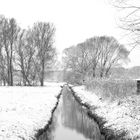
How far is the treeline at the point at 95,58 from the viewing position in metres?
56.0

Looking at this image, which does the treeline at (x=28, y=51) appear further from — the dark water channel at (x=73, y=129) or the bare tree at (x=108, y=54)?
the dark water channel at (x=73, y=129)

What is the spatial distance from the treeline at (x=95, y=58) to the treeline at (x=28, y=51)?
12.9 meters

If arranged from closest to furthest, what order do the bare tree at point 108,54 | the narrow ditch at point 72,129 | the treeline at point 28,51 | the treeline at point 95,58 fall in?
1. the narrow ditch at point 72,129
2. the treeline at point 28,51
3. the bare tree at point 108,54
4. the treeline at point 95,58

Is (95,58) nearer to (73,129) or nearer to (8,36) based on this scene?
(8,36)

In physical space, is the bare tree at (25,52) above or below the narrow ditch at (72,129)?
above

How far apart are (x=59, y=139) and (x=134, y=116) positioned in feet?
13.6

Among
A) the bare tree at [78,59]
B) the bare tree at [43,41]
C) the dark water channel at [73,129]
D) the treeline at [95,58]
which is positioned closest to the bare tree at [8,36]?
the bare tree at [43,41]

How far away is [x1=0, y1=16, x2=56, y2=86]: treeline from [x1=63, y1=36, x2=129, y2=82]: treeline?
12.9 meters

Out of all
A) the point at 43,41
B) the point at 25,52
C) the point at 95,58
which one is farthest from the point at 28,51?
the point at 95,58

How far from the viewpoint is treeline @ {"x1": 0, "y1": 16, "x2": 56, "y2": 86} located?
4262 centimetres

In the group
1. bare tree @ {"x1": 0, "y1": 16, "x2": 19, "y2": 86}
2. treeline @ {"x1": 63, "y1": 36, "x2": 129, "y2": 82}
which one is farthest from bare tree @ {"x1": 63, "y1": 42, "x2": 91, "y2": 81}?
bare tree @ {"x1": 0, "y1": 16, "x2": 19, "y2": 86}

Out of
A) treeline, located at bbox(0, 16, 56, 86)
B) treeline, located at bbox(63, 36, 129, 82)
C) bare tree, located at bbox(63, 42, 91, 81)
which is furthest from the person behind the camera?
bare tree, located at bbox(63, 42, 91, 81)

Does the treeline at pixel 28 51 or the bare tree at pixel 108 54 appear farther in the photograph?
the bare tree at pixel 108 54

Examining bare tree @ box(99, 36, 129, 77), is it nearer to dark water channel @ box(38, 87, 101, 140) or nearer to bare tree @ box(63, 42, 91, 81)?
bare tree @ box(63, 42, 91, 81)
